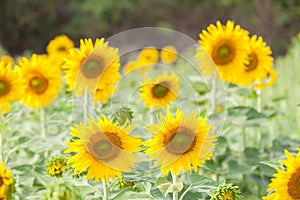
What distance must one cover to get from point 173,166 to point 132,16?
8.93 m

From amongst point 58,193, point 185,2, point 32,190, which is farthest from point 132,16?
point 58,193

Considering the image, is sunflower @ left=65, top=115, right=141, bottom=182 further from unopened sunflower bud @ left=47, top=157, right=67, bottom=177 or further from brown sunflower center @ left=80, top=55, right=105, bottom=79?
brown sunflower center @ left=80, top=55, right=105, bottom=79

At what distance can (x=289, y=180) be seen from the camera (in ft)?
5.03

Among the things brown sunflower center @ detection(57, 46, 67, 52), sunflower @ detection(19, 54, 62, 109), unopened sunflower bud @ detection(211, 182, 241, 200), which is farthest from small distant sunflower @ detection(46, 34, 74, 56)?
unopened sunflower bud @ detection(211, 182, 241, 200)

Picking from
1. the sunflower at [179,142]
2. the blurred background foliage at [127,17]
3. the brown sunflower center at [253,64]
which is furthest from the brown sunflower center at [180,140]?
the blurred background foliage at [127,17]

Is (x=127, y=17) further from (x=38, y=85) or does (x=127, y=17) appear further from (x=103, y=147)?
(x=103, y=147)

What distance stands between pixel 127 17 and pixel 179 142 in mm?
9010

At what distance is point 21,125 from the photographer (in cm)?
288

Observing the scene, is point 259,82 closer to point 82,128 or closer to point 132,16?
point 82,128

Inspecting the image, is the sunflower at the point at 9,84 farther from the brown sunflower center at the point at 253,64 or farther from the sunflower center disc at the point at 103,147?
the brown sunflower center at the point at 253,64

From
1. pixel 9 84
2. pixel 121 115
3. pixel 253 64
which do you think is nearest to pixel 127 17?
pixel 253 64

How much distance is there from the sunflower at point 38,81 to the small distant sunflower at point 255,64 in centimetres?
73

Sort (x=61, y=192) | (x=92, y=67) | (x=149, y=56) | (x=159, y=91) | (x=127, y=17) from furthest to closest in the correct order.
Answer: (x=127, y=17) → (x=149, y=56) → (x=159, y=91) → (x=92, y=67) → (x=61, y=192)

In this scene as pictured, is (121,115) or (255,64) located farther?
(255,64)
